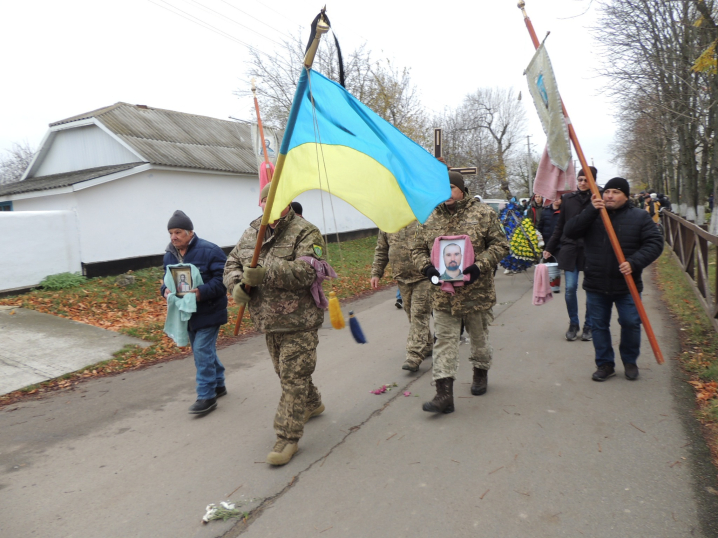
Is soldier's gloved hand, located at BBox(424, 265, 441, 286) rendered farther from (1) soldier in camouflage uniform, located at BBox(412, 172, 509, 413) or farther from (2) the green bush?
(2) the green bush

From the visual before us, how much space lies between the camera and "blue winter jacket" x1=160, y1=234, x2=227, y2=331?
4.75 m

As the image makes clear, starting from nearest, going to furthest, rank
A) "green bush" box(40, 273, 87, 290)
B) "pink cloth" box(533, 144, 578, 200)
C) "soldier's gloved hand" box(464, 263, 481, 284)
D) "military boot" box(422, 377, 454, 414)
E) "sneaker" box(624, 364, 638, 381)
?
"soldier's gloved hand" box(464, 263, 481, 284) < "military boot" box(422, 377, 454, 414) < "sneaker" box(624, 364, 638, 381) < "pink cloth" box(533, 144, 578, 200) < "green bush" box(40, 273, 87, 290)

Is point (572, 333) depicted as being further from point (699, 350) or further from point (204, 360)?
point (204, 360)

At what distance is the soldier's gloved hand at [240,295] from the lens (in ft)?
11.5

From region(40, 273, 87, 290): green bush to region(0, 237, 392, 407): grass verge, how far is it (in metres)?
0.16

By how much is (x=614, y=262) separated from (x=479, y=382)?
1.72 m

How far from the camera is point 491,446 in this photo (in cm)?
371

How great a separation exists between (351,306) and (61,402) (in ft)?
19.5

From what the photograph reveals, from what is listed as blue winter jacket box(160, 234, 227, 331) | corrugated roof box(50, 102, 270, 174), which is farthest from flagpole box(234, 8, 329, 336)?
corrugated roof box(50, 102, 270, 174)

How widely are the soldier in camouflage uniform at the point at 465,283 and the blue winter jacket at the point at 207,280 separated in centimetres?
189

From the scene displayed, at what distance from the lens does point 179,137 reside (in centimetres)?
1756

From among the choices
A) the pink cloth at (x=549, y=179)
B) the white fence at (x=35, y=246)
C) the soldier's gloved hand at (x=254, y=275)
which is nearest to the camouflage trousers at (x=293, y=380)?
the soldier's gloved hand at (x=254, y=275)

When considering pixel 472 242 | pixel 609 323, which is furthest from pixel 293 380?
pixel 609 323

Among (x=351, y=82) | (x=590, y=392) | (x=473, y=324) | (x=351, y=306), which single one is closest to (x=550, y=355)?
(x=590, y=392)
